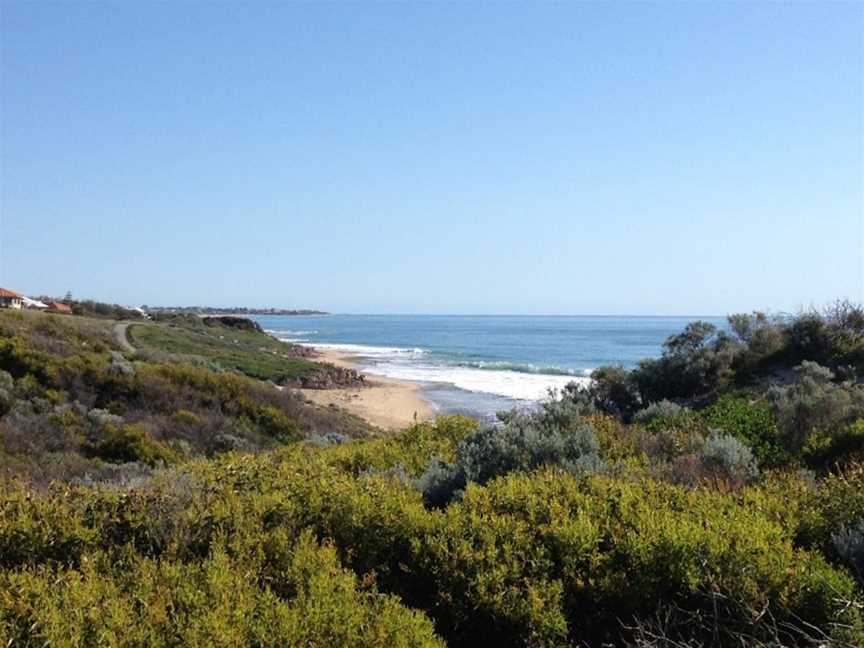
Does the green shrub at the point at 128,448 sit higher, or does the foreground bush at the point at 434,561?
the foreground bush at the point at 434,561

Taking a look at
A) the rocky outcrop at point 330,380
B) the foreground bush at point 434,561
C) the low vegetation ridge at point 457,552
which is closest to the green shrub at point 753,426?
the low vegetation ridge at point 457,552

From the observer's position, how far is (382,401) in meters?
33.5

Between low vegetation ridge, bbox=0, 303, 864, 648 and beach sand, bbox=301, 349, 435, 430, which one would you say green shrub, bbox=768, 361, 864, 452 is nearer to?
low vegetation ridge, bbox=0, 303, 864, 648

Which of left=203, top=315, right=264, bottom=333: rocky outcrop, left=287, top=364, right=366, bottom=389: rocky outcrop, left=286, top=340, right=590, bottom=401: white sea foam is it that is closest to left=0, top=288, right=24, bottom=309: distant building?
left=203, top=315, right=264, bottom=333: rocky outcrop

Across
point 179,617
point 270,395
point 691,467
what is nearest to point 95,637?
point 179,617

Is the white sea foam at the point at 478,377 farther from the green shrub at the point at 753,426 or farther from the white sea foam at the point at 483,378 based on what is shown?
the green shrub at the point at 753,426

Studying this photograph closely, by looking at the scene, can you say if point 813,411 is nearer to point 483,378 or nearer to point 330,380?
point 330,380

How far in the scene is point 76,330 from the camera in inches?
1001

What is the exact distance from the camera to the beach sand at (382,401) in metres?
28.1

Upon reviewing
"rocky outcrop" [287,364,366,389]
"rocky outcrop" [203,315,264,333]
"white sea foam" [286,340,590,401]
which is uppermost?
"rocky outcrop" [203,315,264,333]

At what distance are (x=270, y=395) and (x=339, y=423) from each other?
8.42ft

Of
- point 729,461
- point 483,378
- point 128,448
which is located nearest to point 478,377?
point 483,378

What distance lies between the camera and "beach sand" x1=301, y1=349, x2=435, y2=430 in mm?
28062

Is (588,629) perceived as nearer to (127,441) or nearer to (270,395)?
(127,441)
